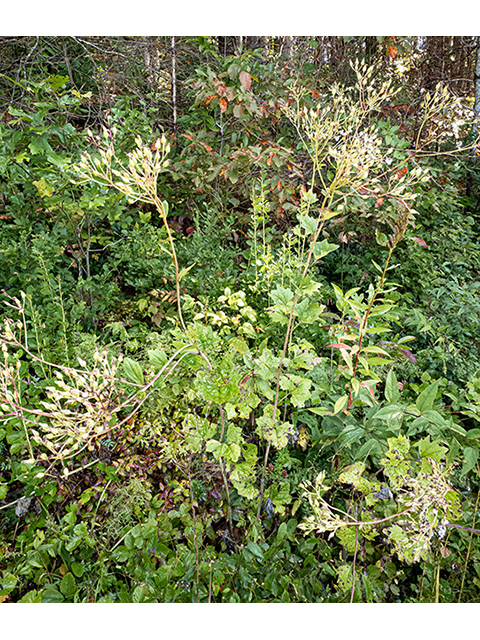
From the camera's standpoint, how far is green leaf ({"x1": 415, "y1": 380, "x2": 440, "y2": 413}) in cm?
132

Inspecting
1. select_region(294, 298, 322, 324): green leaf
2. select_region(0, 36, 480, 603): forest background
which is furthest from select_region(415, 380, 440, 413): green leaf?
select_region(294, 298, 322, 324): green leaf

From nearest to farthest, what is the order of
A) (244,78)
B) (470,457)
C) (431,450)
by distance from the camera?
(431,450) → (470,457) → (244,78)

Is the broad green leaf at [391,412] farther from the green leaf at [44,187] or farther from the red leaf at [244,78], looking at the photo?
the red leaf at [244,78]

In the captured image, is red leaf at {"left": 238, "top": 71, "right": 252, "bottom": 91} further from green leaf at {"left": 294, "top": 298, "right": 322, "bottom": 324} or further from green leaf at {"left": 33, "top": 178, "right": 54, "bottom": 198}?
green leaf at {"left": 294, "top": 298, "right": 322, "bottom": 324}

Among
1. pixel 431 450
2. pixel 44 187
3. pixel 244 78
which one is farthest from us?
pixel 244 78

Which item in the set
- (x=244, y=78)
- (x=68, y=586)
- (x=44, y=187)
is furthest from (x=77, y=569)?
(x=244, y=78)

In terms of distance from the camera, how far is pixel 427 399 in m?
1.32

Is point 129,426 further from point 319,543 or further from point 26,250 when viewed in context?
point 26,250

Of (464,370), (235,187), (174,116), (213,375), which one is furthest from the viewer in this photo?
(174,116)

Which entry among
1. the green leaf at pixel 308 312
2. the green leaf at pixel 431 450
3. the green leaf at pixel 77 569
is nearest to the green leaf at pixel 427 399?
the green leaf at pixel 431 450

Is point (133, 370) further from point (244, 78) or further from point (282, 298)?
point (244, 78)

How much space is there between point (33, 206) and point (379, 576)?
113 inches
